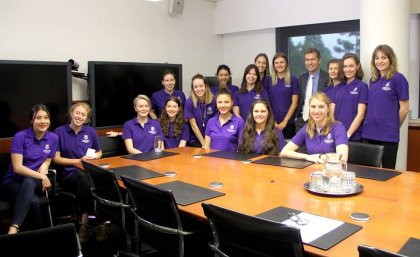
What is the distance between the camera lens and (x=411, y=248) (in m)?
1.35

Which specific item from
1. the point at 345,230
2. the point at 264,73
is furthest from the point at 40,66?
the point at 345,230

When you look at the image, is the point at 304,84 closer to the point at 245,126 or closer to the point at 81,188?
the point at 245,126

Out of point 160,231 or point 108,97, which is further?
point 108,97

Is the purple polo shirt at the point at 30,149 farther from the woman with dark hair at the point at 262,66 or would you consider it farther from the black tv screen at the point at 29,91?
the woman with dark hair at the point at 262,66

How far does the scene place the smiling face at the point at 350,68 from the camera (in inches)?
148

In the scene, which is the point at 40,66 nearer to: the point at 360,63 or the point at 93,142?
the point at 93,142

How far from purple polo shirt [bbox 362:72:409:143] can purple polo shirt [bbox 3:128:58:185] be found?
3.02 metres

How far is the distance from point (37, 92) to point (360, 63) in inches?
137

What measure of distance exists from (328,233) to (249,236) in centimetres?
32

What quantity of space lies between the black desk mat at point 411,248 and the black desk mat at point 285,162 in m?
1.26

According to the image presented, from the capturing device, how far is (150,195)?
6.59 ft

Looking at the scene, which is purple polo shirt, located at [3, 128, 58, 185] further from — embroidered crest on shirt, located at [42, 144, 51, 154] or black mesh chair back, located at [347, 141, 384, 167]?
black mesh chair back, located at [347, 141, 384, 167]

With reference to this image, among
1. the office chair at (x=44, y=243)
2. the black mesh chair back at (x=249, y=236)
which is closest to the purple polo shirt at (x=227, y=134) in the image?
the black mesh chair back at (x=249, y=236)

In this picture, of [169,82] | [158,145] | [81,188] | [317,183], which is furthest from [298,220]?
[169,82]
